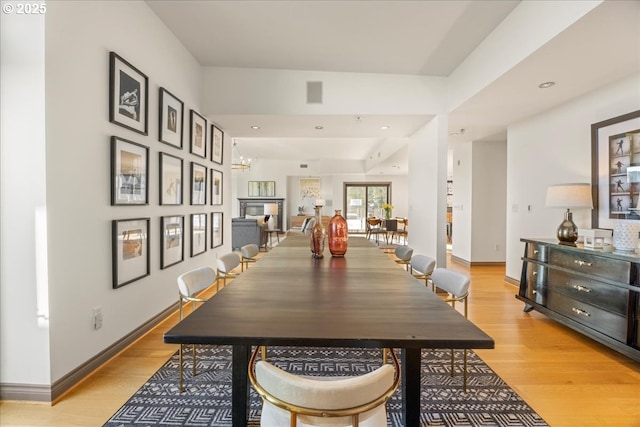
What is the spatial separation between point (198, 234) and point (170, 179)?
0.92 meters

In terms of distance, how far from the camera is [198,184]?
3.75 meters

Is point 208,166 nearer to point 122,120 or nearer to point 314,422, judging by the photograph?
point 122,120

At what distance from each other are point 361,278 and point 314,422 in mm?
753

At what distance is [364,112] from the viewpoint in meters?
3.92

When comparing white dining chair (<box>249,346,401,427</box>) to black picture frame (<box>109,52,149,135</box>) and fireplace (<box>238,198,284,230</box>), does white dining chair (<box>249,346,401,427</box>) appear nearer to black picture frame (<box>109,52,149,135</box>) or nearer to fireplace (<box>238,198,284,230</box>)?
black picture frame (<box>109,52,149,135</box>)

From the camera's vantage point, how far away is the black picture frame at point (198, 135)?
142 inches

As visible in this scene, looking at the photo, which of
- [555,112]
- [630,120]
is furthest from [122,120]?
[555,112]

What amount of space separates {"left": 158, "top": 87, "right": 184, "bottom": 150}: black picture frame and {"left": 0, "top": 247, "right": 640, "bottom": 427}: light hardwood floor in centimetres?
182

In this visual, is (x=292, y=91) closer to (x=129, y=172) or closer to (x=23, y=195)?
(x=129, y=172)

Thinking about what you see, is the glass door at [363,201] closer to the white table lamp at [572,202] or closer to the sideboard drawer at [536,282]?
the sideboard drawer at [536,282]

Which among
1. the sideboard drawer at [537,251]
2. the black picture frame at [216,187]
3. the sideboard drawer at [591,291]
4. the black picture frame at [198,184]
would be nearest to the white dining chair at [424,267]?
the sideboard drawer at [591,291]

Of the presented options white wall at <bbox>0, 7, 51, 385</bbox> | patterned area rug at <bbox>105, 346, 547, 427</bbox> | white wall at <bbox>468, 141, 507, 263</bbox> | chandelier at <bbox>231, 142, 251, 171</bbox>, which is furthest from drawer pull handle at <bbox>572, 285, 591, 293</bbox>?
chandelier at <bbox>231, 142, 251, 171</bbox>

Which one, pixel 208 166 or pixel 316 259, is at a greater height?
pixel 208 166

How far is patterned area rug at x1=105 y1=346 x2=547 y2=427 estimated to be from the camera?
1686 millimetres
